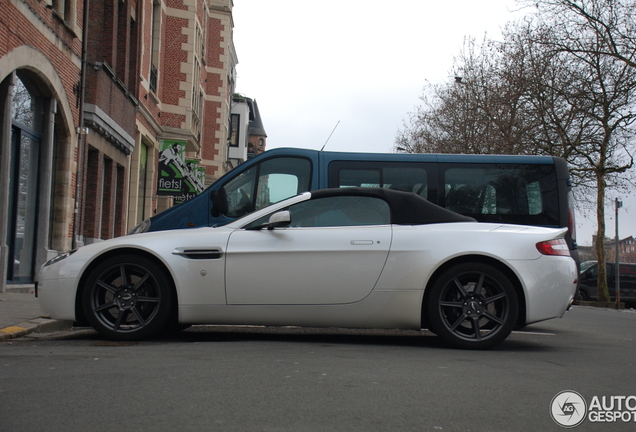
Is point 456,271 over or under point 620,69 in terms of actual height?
under

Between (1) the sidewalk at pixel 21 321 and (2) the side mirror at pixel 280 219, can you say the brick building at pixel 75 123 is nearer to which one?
(1) the sidewalk at pixel 21 321

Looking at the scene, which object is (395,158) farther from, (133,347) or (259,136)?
(259,136)

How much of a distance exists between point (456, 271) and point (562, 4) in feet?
73.8

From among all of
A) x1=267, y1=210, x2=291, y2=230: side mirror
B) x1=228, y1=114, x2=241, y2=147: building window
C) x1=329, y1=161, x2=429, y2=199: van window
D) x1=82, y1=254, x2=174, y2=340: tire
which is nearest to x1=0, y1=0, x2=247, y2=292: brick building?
x1=329, y1=161, x2=429, y2=199: van window

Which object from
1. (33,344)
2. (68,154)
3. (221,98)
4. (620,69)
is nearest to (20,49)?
(68,154)

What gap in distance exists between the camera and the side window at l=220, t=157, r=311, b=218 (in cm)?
1129

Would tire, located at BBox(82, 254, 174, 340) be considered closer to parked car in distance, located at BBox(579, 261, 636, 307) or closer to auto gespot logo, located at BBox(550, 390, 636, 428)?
auto gespot logo, located at BBox(550, 390, 636, 428)

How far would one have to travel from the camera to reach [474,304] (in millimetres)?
6602

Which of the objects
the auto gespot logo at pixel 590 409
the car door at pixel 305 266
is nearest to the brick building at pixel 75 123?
the car door at pixel 305 266

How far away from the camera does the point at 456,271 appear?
659cm

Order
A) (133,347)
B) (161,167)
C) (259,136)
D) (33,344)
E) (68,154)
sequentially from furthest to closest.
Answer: (259,136) → (161,167) → (68,154) → (33,344) → (133,347)

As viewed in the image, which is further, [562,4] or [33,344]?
[562,4]

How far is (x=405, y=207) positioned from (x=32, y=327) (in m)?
3.82

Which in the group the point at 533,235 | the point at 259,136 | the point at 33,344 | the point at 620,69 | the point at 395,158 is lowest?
the point at 33,344
